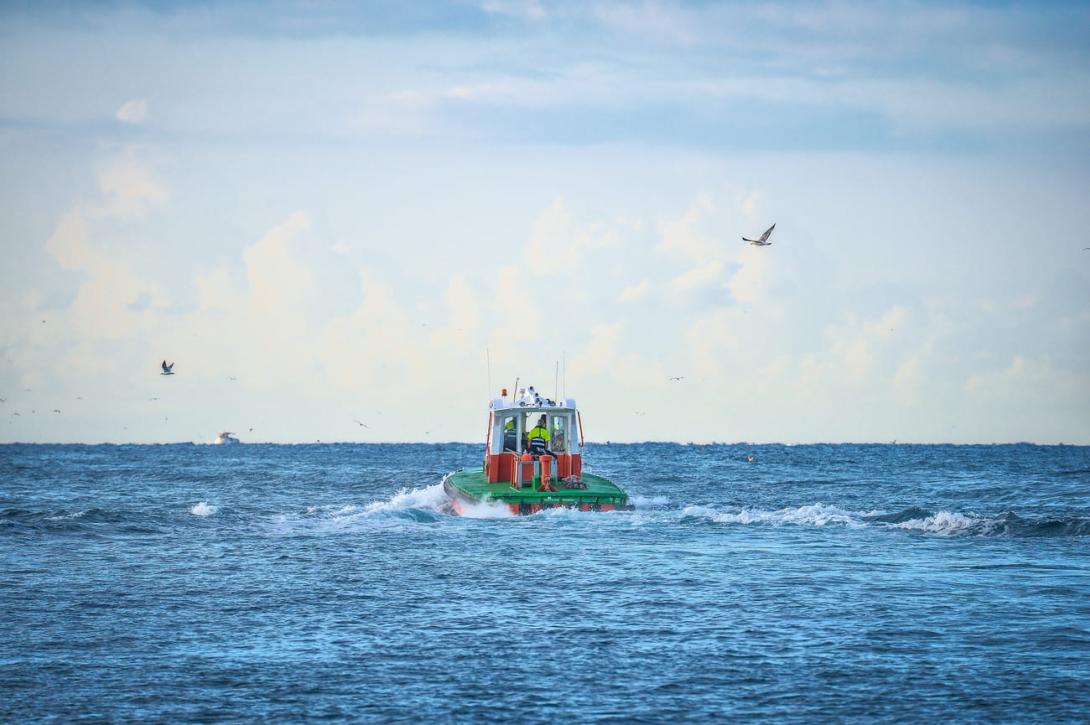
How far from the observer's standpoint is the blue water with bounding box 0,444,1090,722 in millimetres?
13844

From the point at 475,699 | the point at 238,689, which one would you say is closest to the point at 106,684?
the point at 238,689

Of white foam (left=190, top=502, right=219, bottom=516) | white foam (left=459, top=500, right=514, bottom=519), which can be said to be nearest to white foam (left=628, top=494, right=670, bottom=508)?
white foam (left=459, top=500, right=514, bottom=519)

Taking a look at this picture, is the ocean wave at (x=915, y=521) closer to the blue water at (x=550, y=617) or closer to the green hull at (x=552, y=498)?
the blue water at (x=550, y=617)

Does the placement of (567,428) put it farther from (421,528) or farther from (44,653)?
(44,653)

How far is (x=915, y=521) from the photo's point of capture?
34.1 m

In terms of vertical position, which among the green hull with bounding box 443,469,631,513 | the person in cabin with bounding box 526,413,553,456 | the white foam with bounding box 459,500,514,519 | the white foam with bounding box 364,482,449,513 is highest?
the person in cabin with bounding box 526,413,553,456

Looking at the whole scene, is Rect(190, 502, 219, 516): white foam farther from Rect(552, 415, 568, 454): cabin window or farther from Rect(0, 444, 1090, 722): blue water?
Rect(552, 415, 568, 454): cabin window

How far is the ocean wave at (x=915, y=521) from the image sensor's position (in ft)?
104

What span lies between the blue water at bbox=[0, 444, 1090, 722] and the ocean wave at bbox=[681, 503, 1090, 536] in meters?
0.18

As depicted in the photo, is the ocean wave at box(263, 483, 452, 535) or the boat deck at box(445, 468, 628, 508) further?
the ocean wave at box(263, 483, 452, 535)

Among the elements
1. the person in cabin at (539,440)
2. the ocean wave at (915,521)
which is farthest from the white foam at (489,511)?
the ocean wave at (915,521)

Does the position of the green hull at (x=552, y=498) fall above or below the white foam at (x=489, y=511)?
above

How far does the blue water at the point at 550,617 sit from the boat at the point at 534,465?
2.13 feet

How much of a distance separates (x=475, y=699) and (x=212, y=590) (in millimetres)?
9522
